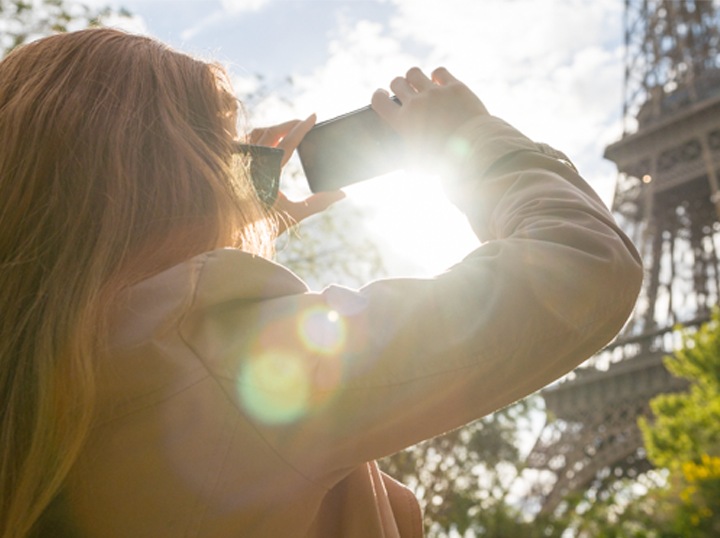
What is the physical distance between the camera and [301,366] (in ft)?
3.29

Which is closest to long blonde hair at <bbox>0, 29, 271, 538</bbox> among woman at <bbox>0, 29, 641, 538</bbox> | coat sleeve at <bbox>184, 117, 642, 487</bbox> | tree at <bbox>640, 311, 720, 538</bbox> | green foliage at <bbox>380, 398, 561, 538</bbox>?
woman at <bbox>0, 29, 641, 538</bbox>

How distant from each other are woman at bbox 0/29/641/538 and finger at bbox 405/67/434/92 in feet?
0.87

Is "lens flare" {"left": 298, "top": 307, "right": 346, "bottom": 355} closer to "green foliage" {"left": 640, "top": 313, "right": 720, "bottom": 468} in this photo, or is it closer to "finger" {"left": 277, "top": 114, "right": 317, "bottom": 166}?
"finger" {"left": 277, "top": 114, "right": 317, "bottom": 166}

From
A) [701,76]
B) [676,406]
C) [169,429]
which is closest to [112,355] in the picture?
[169,429]

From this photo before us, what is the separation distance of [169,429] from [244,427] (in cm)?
10

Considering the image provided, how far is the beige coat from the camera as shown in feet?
3.29

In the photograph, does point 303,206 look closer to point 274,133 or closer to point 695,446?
point 274,133

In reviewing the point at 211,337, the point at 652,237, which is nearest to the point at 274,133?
the point at 211,337

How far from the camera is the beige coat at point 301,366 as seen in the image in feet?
3.29

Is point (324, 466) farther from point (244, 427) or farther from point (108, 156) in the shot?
point (108, 156)

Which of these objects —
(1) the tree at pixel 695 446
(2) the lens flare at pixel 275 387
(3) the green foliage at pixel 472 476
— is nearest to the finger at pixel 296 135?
(2) the lens flare at pixel 275 387

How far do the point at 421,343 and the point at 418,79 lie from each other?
1.97ft

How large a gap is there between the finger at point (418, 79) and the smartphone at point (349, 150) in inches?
4.5

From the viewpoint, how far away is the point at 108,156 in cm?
118
